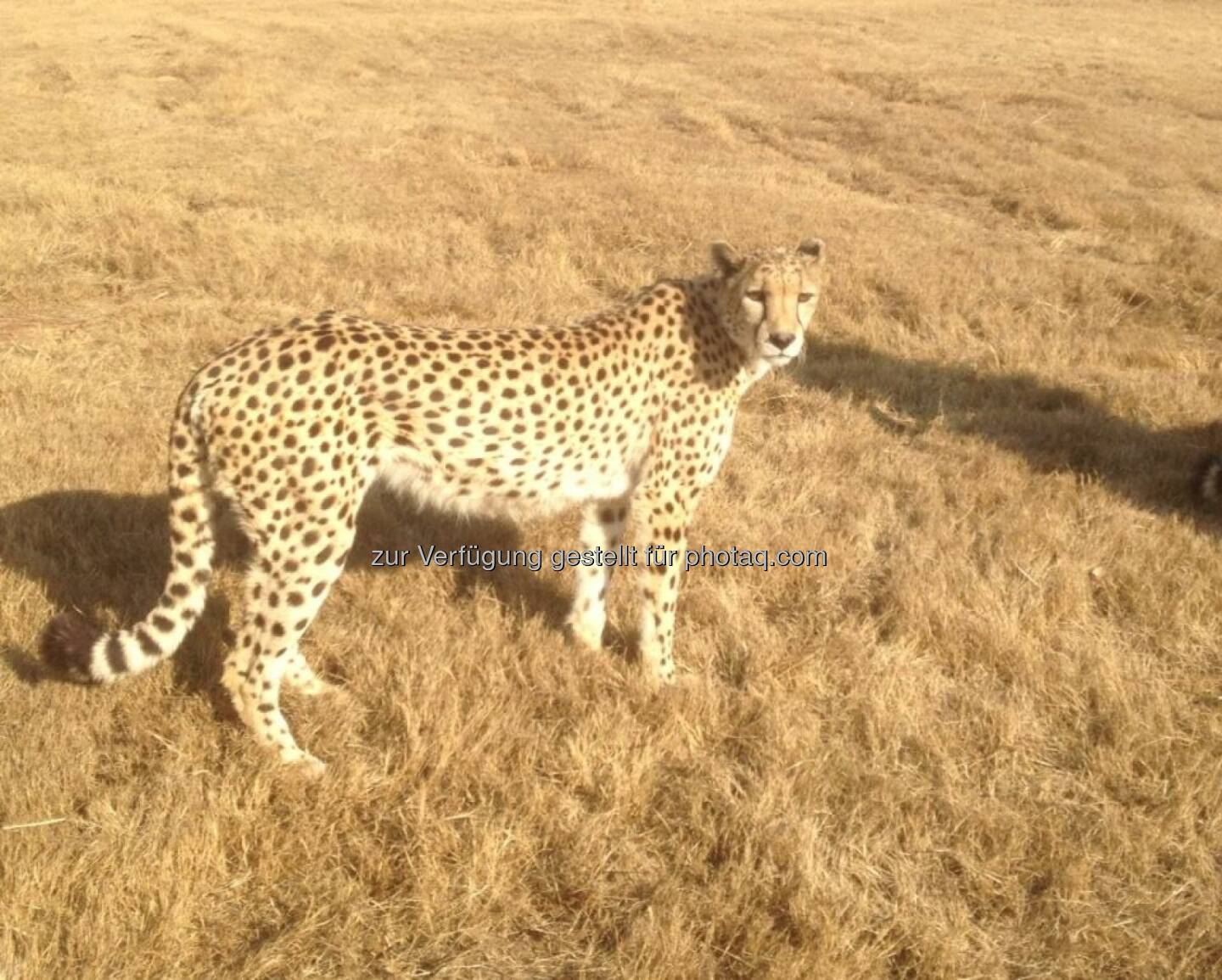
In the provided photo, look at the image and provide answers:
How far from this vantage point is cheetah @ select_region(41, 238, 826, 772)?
343 cm

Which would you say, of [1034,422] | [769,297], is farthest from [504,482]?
[1034,422]

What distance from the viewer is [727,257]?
4.33 metres

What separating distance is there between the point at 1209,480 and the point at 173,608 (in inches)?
215

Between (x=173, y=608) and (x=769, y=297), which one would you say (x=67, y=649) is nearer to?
(x=173, y=608)

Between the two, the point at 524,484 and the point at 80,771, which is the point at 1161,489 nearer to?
the point at 524,484

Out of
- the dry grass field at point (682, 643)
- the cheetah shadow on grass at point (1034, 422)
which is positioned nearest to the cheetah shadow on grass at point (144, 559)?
the dry grass field at point (682, 643)

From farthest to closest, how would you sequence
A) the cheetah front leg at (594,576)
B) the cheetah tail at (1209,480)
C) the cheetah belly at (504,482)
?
the cheetah tail at (1209,480), the cheetah front leg at (594,576), the cheetah belly at (504,482)

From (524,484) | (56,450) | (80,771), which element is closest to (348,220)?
(56,450)

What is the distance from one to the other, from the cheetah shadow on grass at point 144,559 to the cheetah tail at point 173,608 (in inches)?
19.3

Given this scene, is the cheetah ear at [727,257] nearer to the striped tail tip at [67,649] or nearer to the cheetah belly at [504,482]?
the cheetah belly at [504,482]

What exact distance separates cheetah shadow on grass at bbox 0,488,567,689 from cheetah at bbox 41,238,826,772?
42 cm

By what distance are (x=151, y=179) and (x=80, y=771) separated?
10.3m

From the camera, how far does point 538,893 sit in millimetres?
3182

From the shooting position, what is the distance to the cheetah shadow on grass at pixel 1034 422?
6102 mm
